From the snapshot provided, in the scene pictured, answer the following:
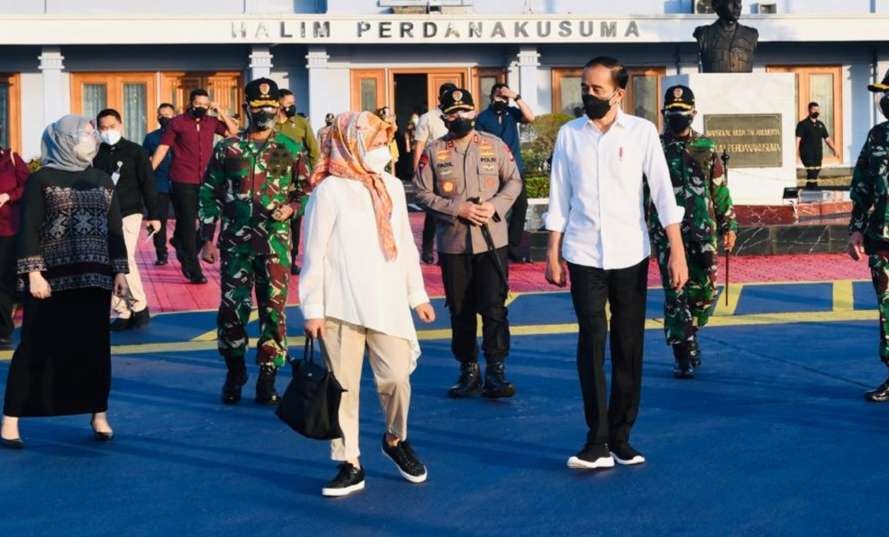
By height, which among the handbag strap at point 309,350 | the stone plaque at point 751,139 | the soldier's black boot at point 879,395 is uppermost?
the stone plaque at point 751,139

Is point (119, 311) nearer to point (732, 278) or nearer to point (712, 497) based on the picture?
point (732, 278)

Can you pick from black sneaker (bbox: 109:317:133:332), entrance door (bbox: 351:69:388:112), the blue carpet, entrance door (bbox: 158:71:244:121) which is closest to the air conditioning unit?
entrance door (bbox: 351:69:388:112)

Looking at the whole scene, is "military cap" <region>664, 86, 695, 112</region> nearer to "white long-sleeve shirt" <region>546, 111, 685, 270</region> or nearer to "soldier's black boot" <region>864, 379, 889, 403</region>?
"soldier's black boot" <region>864, 379, 889, 403</region>

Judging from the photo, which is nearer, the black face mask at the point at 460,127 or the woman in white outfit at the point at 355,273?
the woman in white outfit at the point at 355,273

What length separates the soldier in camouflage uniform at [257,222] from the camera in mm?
9453

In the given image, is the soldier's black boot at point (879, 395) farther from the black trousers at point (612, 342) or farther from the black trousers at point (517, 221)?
the black trousers at point (517, 221)

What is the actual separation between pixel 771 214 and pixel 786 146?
100 cm

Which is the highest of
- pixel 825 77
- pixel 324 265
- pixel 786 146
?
pixel 825 77

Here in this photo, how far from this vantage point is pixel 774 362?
10609 millimetres

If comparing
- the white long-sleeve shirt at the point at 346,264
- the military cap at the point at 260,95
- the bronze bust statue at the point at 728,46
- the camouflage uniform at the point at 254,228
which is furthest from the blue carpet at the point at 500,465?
the bronze bust statue at the point at 728,46

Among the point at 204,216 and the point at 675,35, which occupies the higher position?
the point at 675,35

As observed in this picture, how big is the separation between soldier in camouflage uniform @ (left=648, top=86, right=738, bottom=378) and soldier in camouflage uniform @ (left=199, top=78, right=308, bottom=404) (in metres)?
2.46

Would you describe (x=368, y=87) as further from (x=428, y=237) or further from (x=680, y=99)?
(x=680, y=99)

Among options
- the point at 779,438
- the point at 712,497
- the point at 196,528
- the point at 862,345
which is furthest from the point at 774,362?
the point at 196,528
